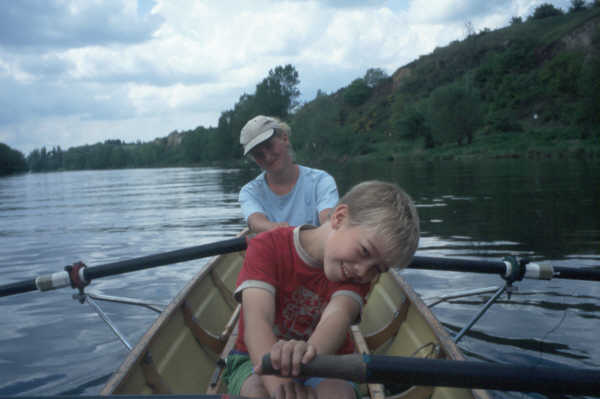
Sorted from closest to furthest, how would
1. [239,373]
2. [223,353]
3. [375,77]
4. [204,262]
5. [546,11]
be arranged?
1. [239,373]
2. [223,353]
3. [204,262]
4. [546,11]
5. [375,77]

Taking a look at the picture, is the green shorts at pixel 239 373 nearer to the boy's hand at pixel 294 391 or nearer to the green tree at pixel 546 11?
the boy's hand at pixel 294 391

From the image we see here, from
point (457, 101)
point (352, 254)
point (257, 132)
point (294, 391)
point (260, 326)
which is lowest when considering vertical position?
point (294, 391)

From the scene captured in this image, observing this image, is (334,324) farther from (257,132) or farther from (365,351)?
(257,132)

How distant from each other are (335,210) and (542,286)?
508 centimetres

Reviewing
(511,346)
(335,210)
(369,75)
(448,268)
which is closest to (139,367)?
(335,210)

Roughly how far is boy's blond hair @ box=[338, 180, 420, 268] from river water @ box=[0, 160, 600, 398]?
2397 mm

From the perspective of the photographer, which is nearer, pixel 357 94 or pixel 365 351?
pixel 365 351

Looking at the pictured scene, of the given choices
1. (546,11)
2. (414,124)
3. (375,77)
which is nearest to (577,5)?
(546,11)

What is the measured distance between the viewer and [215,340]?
3.70 m

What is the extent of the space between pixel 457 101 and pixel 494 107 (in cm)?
1065

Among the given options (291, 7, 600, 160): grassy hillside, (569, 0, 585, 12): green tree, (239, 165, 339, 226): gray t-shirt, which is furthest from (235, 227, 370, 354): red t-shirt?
(569, 0, 585, 12): green tree

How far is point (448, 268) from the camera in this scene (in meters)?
3.56

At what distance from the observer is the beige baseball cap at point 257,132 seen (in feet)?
13.0

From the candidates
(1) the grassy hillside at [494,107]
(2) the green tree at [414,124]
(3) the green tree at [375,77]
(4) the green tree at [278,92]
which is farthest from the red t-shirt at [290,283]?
(3) the green tree at [375,77]
